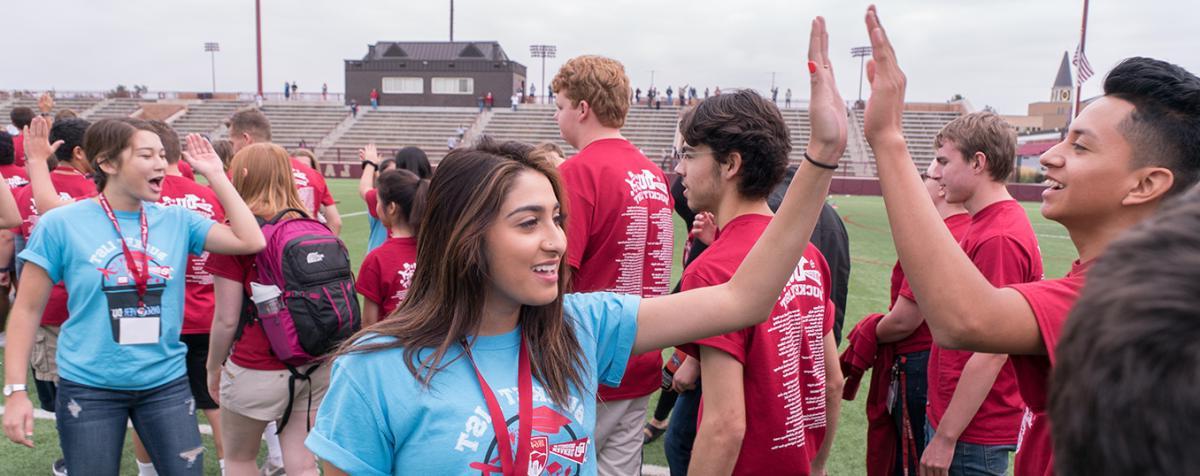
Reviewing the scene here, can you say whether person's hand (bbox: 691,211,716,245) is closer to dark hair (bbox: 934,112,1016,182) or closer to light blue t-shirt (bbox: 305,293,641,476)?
dark hair (bbox: 934,112,1016,182)

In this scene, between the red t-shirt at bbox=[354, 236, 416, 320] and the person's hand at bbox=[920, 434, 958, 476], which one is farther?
the red t-shirt at bbox=[354, 236, 416, 320]

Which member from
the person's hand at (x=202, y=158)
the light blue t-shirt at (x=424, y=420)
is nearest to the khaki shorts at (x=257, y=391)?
the person's hand at (x=202, y=158)

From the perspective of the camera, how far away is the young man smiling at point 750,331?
7.02 ft

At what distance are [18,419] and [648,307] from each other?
2462 mm

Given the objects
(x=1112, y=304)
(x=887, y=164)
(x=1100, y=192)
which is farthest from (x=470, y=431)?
(x=1100, y=192)

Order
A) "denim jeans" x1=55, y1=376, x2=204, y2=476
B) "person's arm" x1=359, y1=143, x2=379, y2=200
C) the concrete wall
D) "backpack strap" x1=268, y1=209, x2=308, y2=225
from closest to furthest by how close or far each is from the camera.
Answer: "denim jeans" x1=55, y1=376, x2=204, y2=476 < "backpack strap" x1=268, y1=209, x2=308, y2=225 < "person's arm" x1=359, y1=143, x2=379, y2=200 < the concrete wall

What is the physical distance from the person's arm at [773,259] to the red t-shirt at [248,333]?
2166mm

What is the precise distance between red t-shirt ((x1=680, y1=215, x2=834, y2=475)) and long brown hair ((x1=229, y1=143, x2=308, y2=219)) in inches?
90.8

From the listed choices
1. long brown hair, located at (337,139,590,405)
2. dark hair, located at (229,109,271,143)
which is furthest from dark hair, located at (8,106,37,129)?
long brown hair, located at (337,139,590,405)

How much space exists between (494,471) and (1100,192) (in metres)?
1.53

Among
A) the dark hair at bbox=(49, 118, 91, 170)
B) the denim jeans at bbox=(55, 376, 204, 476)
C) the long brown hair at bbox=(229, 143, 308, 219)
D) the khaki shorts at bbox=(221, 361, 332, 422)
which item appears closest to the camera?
the denim jeans at bbox=(55, 376, 204, 476)

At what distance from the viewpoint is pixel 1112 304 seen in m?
0.70

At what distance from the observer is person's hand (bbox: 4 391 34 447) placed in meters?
2.71

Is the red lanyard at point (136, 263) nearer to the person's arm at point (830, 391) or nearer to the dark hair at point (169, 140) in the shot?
the dark hair at point (169, 140)
